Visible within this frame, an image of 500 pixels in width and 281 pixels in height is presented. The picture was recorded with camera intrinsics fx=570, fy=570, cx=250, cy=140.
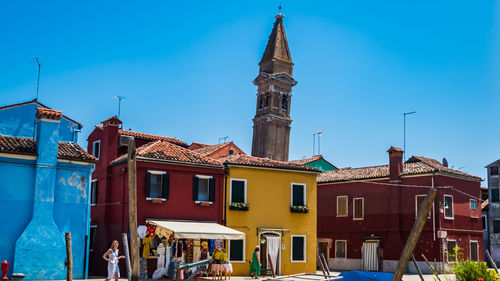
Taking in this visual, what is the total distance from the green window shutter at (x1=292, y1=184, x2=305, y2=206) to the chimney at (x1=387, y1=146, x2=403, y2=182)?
24.4 feet

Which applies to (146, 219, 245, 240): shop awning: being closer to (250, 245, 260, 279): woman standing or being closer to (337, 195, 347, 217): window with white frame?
(250, 245, 260, 279): woman standing

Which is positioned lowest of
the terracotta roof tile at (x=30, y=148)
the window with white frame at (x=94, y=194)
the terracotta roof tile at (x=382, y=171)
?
the window with white frame at (x=94, y=194)

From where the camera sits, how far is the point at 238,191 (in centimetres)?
2702

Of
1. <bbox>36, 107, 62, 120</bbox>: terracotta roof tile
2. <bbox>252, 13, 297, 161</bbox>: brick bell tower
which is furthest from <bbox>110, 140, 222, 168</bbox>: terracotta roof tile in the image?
<bbox>252, 13, 297, 161</bbox>: brick bell tower

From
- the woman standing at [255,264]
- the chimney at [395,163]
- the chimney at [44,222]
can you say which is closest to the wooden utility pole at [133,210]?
the chimney at [44,222]

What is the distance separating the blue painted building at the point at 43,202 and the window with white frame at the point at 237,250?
6693 mm

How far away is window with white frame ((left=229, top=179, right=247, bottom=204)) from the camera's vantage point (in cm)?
2681

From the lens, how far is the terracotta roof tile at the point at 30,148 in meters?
21.0

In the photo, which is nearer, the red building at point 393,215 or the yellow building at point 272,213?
the yellow building at point 272,213

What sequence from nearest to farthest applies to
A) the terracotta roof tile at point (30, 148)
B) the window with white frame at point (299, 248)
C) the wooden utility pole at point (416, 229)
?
1. the wooden utility pole at point (416, 229)
2. the terracotta roof tile at point (30, 148)
3. the window with white frame at point (299, 248)

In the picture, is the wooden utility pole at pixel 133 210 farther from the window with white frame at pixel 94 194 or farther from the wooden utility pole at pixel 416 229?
the window with white frame at pixel 94 194

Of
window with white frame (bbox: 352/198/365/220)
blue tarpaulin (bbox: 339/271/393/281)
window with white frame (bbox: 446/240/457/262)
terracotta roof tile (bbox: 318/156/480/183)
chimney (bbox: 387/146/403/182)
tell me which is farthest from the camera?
window with white frame (bbox: 352/198/365/220)

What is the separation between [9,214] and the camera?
20547 mm

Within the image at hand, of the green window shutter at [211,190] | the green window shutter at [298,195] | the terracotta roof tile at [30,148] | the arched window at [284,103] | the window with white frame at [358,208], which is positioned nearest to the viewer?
the terracotta roof tile at [30,148]
